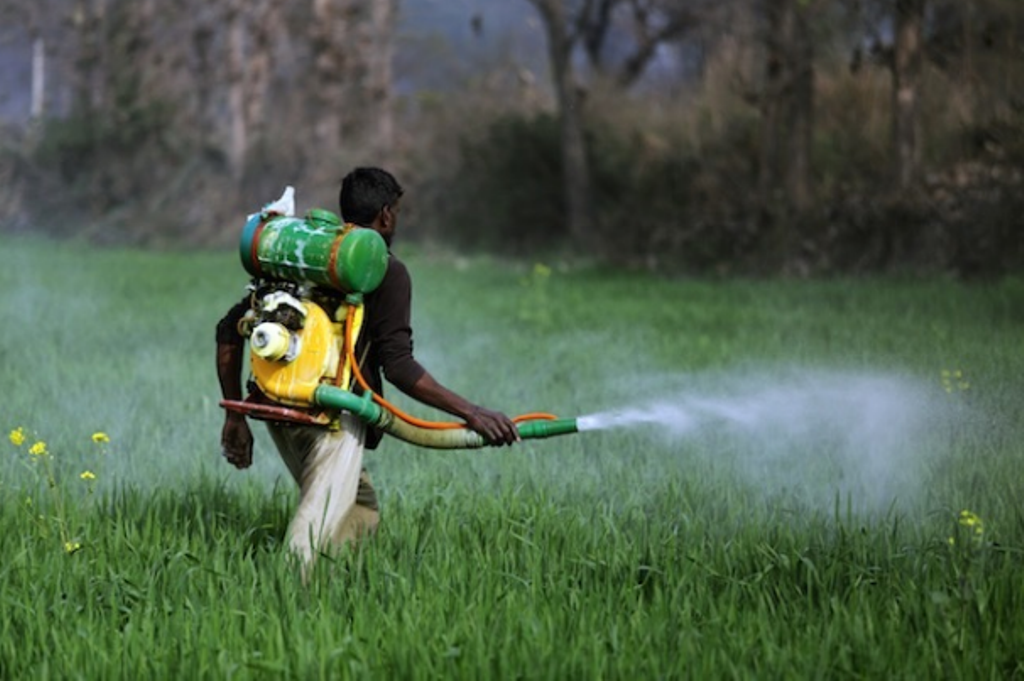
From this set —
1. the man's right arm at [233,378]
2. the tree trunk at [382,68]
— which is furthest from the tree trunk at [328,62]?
the man's right arm at [233,378]

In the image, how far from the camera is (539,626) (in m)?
3.95

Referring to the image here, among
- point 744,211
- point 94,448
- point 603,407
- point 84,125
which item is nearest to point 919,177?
point 744,211

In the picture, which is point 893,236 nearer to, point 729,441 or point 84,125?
point 729,441

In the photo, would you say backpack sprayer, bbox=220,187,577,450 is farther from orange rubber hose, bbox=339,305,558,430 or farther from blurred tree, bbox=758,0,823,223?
blurred tree, bbox=758,0,823,223

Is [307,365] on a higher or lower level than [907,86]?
lower

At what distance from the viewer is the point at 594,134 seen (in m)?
22.8

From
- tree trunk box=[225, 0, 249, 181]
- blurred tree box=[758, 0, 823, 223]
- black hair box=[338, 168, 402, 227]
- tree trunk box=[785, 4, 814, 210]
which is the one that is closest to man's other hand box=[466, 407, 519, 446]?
black hair box=[338, 168, 402, 227]

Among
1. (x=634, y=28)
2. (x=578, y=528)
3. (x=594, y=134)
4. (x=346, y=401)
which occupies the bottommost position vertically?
(x=578, y=528)

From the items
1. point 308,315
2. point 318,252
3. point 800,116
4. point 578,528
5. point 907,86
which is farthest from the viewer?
point 800,116

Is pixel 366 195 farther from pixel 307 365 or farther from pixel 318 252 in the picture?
pixel 307 365

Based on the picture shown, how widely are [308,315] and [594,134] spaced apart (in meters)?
18.8

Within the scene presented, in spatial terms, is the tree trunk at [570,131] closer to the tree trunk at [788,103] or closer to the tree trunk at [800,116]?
the tree trunk at [788,103]

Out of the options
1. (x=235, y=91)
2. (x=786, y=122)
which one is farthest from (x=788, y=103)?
(x=235, y=91)

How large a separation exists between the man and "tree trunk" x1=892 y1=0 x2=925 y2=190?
13023 mm
